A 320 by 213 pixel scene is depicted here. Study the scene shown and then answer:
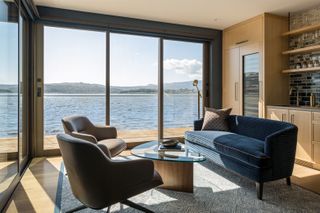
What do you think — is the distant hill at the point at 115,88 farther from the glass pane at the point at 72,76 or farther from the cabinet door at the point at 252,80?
the cabinet door at the point at 252,80

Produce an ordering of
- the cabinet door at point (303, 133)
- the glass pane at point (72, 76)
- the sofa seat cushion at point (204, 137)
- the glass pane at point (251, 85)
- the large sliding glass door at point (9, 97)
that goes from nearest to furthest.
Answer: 1. the large sliding glass door at point (9, 97)
2. the sofa seat cushion at point (204, 137)
3. the cabinet door at point (303, 133)
4. the glass pane at point (72, 76)
5. the glass pane at point (251, 85)

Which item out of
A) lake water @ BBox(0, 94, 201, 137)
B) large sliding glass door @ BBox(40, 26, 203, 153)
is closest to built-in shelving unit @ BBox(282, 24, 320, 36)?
large sliding glass door @ BBox(40, 26, 203, 153)

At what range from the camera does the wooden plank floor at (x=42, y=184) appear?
239cm

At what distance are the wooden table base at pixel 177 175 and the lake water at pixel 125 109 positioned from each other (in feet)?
7.46

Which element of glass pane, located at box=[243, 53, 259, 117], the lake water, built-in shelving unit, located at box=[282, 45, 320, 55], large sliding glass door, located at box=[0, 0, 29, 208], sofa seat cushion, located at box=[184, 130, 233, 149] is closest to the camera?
large sliding glass door, located at box=[0, 0, 29, 208]

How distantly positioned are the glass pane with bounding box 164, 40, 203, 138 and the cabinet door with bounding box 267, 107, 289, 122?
5.41 ft

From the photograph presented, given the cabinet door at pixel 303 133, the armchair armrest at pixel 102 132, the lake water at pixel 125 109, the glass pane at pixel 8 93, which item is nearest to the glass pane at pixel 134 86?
the lake water at pixel 125 109

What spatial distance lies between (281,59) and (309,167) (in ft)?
6.75

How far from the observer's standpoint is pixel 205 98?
5531 millimetres

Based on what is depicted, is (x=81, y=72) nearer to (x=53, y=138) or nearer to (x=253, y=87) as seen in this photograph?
(x=53, y=138)

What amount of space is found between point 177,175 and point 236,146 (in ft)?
2.61

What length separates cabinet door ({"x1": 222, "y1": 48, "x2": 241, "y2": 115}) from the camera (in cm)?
508

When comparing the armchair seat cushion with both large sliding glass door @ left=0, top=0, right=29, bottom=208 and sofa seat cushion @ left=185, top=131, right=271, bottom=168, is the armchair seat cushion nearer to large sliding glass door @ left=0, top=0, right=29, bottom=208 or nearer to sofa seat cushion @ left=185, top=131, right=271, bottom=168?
large sliding glass door @ left=0, top=0, right=29, bottom=208

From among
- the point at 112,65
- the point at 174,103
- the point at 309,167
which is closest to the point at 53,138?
the point at 112,65
